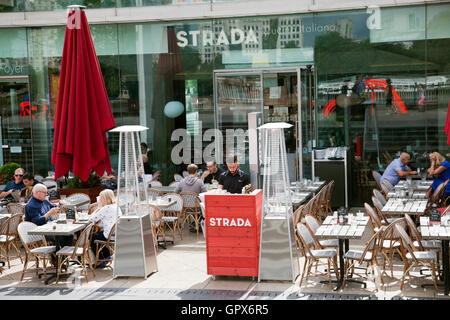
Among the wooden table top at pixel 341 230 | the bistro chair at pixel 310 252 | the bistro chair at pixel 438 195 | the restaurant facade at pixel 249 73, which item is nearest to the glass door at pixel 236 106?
the restaurant facade at pixel 249 73

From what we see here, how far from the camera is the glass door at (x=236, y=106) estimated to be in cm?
1409

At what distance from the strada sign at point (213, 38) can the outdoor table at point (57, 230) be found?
6865mm

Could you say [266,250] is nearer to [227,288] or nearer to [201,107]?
[227,288]

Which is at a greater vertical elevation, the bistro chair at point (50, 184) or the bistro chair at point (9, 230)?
the bistro chair at point (50, 184)

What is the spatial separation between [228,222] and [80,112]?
2465mm

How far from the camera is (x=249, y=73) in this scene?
14.0m

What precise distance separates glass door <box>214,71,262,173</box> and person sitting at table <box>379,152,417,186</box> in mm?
3497

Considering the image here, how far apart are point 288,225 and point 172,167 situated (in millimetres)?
7257

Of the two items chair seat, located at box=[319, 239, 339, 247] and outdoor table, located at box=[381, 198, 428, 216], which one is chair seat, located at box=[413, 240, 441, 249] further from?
chair seat, located at box=[319, 239, 339, 247]

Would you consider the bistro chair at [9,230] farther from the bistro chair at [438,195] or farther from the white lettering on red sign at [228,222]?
the bistro chair at [438,195]

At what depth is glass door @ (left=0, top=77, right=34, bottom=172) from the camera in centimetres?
1550

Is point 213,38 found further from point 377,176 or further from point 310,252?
point 310,252

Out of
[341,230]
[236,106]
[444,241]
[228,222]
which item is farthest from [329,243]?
[236,106]
